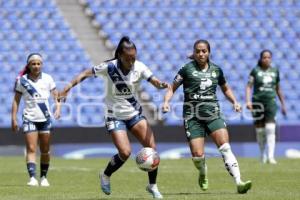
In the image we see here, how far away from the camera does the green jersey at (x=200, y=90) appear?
11.8 metres

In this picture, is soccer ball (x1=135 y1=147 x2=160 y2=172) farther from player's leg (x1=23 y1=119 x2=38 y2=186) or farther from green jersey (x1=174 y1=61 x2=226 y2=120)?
player's leg (x1=23 y1=119 x2=38 y2=186)

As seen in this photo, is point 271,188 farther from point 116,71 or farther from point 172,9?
point 172,9

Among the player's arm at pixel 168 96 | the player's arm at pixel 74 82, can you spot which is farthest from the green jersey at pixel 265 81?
the player's arm at pixel 74 82

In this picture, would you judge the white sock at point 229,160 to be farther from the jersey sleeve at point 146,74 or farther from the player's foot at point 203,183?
the jersey sleeve at point 146,74

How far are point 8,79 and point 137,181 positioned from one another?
536 inches

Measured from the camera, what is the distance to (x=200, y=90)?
1183cm

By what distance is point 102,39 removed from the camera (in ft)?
99.5

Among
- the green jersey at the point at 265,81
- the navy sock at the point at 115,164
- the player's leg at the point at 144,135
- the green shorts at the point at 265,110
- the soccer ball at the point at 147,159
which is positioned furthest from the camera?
the green shorts at the point at 265,110

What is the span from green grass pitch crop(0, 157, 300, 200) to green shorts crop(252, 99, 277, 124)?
1096 mm

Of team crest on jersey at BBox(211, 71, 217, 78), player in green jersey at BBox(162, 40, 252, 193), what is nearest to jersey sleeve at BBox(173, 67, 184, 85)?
player in green jersey at BBox(162, 40, 252, 193)

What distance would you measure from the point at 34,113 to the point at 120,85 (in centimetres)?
315

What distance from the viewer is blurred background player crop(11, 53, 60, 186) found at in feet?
45.0

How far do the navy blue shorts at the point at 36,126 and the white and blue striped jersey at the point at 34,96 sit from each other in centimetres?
7

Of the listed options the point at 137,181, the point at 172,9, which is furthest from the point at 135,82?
the point at 172,9
